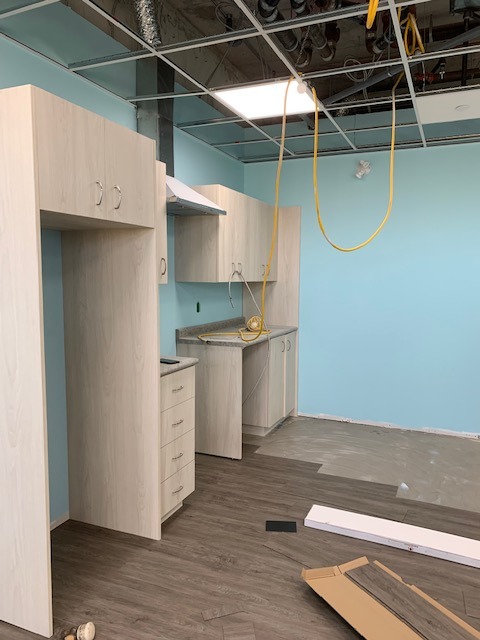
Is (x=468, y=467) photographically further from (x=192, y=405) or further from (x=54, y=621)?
(x=54, y=621)

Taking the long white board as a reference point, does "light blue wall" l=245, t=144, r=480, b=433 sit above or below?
above

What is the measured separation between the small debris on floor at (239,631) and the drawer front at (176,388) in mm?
1226

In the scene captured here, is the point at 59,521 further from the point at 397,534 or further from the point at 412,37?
the point at 412,37

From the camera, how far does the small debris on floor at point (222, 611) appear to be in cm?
214

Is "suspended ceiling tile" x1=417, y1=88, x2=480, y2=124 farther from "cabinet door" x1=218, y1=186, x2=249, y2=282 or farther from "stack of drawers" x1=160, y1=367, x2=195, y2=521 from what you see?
"stack of drawers" x1=160, y1=367, x2=195, y2=521

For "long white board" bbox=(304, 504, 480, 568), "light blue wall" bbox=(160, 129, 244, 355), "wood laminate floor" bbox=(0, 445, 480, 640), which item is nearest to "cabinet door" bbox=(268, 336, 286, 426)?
"light blue wall" bbox=(160, 129, 244, 355)

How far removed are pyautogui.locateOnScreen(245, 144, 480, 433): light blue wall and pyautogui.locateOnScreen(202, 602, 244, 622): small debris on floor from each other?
3046 millimetres

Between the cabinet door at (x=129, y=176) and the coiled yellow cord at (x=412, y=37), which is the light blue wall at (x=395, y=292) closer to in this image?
the coiled yellow cord at (x=412, y=37)

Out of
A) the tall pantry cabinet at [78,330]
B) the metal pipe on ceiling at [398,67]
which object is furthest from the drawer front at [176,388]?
the metal pipe on ceiling at [398,67]

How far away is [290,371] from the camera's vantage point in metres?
4.99

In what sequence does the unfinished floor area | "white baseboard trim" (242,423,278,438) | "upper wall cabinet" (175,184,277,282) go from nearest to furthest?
the unfinished floor area < "upper wall cabinet" (175,184,277,282) < "white baseboard trim" (242,423,278,438)

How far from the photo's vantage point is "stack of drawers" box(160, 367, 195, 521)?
2930 millimetres

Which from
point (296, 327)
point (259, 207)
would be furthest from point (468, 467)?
point (259, 207)

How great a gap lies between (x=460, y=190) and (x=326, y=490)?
3.01 m
